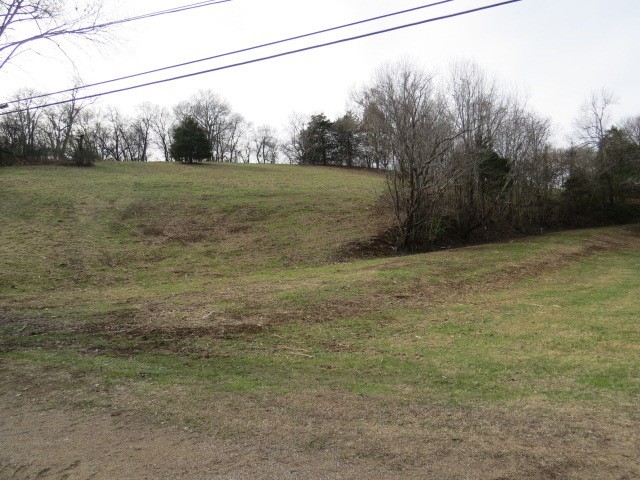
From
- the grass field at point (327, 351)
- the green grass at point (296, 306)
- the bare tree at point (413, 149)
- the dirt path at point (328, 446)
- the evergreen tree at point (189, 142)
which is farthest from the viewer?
the evergreen tree at point (189, 142)

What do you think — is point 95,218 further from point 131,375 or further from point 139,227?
point 131,375

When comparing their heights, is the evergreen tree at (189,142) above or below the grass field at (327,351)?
above

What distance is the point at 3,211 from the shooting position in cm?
2617

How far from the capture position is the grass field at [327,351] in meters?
4.77

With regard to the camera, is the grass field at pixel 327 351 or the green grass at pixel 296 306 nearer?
the grass field at pixel 327 351

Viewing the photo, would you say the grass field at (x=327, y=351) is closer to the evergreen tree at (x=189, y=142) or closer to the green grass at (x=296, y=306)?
the green grass at (x=296, y=306)

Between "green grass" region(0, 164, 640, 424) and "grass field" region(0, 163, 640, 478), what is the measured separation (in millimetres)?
64

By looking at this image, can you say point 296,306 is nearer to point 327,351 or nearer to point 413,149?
point 327,351

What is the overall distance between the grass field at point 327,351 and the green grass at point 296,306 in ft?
0.21

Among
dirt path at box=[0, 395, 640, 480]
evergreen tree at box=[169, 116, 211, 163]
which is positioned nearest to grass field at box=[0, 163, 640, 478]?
dirt path at box=[0, 395, 640, 480]

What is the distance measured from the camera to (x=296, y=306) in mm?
12672

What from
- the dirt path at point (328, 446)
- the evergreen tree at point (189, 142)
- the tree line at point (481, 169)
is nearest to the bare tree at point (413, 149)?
the tree line at point (481, 169)

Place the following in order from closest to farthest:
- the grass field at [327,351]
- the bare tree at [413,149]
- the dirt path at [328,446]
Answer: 1. the dirt path at [328,446]
2. the grass field at [327,351]
3. the bare tree at [413,149]

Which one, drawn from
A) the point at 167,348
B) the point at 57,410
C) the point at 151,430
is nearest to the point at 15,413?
the point at 57,410
